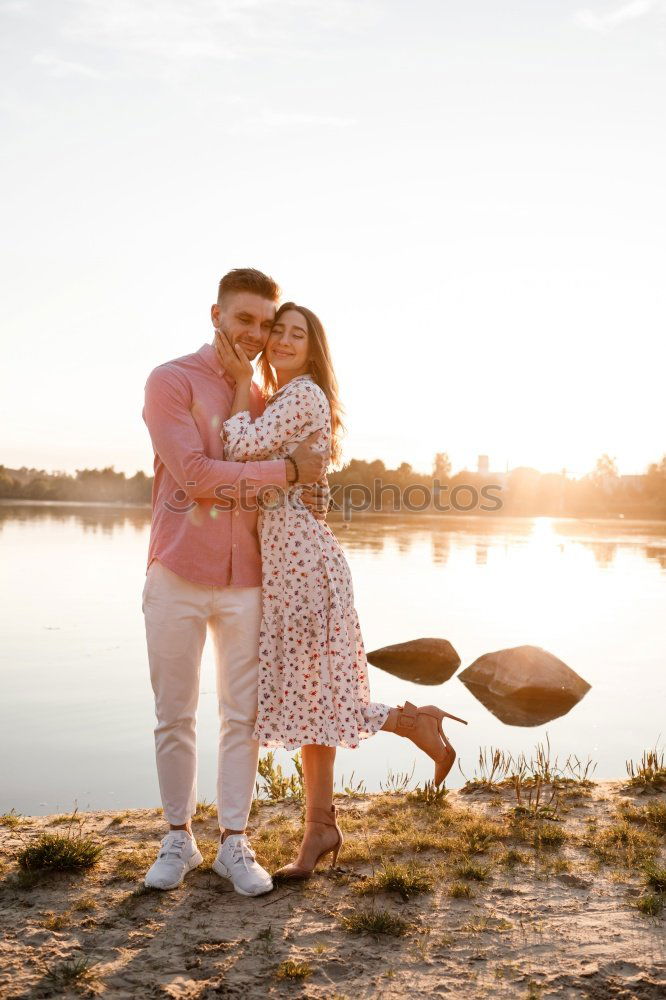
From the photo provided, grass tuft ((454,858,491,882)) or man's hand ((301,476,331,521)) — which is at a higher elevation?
man's hand ((301,476,331,521))

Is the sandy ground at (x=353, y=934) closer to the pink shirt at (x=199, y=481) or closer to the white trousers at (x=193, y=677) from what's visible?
the white trousers at (x=193, y=677)

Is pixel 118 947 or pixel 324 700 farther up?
pixel 324 700

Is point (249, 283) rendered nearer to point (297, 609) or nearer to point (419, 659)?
point (297, 609)

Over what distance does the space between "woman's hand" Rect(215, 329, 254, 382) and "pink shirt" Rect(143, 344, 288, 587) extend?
76 millimetres

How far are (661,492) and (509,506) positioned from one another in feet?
44.8

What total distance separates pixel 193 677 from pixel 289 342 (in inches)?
57.6

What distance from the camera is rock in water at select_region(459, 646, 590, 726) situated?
9.24m

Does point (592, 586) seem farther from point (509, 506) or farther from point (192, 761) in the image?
point (509, 506)

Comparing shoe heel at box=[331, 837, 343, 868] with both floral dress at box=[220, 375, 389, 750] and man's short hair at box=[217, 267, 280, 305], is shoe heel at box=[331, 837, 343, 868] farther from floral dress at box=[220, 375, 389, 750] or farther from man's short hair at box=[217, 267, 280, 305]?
man's short hair at box=[217, 267, 280, 305]

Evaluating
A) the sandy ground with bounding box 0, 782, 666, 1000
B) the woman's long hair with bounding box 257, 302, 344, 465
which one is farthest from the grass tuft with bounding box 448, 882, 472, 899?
the woman's long hair with bounding box 257, 302, 344, 465

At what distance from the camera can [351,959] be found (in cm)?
300

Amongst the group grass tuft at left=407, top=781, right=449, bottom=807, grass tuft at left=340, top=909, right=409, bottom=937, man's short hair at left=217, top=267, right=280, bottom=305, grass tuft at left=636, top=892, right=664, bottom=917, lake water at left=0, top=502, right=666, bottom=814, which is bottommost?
lake water at left=0, top=502, right=666, bottom=814

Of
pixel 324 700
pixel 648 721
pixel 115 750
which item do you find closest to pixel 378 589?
pixel 648 721

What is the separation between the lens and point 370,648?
12.3 m
